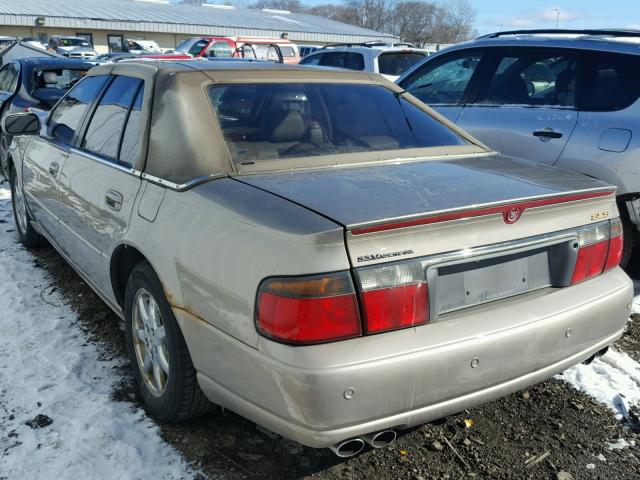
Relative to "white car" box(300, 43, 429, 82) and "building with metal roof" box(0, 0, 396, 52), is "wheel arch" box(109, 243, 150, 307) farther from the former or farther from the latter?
"building with metal roof" box(0, 0, 396, 52)

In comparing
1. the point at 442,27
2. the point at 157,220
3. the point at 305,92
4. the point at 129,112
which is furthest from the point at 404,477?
the point at 442,27

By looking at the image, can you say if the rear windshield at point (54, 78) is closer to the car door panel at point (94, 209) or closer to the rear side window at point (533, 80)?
the car door panel at point (94, 209)

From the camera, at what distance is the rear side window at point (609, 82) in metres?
4.39

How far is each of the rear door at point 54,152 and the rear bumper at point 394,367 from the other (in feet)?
6.54

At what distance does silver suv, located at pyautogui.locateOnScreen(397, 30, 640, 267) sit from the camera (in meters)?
4.32

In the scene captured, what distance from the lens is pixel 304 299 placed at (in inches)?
80.8

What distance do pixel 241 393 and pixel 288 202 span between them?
70 centimetres

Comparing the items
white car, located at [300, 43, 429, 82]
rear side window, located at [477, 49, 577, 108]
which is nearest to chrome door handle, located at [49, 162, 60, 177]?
rear side window, located at [477, 49, 577, 108]

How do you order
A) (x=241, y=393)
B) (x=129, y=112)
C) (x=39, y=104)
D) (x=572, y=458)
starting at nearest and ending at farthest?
1. (x=241, y=393)
2. (x=572, y=458)
3. (x=129, y=112)
4. (x=39, y=104)

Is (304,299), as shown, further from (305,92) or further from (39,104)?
(39,104)

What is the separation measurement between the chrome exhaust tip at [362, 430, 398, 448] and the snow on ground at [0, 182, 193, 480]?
2.70ft

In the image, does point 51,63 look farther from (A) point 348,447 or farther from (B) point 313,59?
(A) point 348,447

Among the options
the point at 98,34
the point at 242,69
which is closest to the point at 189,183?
the point at 242,69

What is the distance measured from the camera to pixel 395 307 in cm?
212
